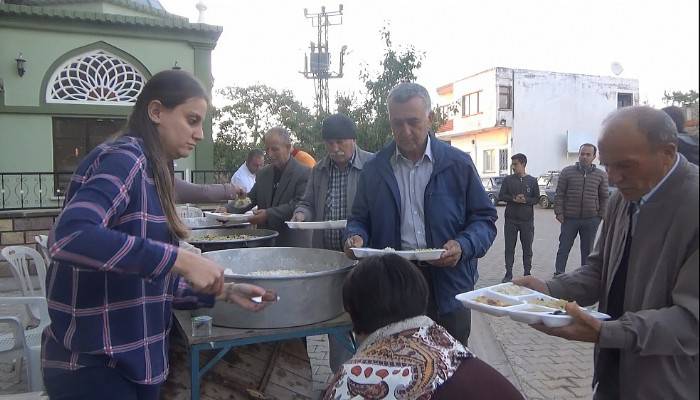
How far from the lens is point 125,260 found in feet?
4.42

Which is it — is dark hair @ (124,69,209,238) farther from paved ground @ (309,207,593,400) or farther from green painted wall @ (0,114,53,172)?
green painted wall @ (0,114,53,172)

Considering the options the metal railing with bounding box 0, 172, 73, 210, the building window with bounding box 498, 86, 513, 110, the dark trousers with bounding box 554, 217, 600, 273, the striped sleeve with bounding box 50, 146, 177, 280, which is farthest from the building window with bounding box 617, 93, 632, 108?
the building window with bounding box 498, 86, 513, 110

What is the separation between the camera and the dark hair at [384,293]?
62.7 inches

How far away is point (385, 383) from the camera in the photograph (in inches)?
57.1

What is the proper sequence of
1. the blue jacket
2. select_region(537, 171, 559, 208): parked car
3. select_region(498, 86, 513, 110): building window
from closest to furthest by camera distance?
the blue jacket < select_region(537, 171, 559, 208): parked car < select_region(498, 86, 513, 110): building window

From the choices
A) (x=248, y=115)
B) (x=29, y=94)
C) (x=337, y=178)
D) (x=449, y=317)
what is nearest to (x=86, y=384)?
(x=449, y=317)

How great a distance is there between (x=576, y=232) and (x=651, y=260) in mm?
6221

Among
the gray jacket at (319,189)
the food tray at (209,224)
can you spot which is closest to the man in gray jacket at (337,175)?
the gray jacket at (319,189)

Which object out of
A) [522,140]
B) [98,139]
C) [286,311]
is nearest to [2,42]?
[98,139]

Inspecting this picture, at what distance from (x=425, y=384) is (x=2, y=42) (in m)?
10.8

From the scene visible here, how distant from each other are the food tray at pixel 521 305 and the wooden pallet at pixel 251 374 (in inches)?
56.9

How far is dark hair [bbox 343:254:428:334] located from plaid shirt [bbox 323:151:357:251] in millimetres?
2056

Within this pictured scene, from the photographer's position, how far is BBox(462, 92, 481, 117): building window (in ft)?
96.3

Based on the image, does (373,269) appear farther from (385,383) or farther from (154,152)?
(154,152)
